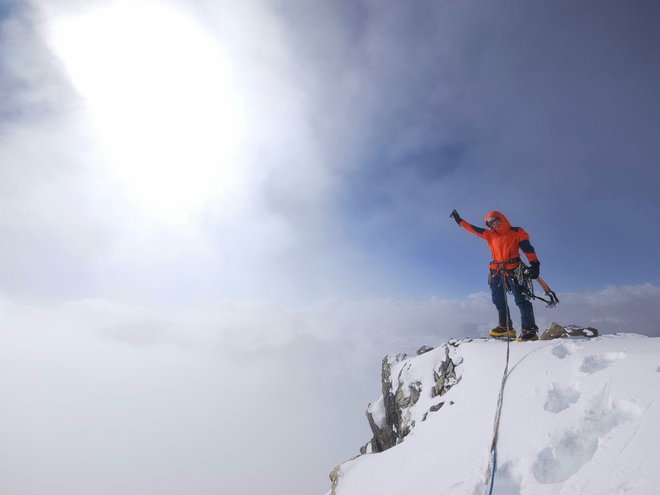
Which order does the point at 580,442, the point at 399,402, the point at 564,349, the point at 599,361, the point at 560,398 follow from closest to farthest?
1. the point at 580,442
2. the point at 560,398
3. the point at 599,361
4. the point at 564,349
5. the point at 399,402

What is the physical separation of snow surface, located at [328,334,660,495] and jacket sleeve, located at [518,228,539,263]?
2.60 meters

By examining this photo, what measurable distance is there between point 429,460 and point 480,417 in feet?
3.95

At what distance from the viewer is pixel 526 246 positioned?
8.90 metres

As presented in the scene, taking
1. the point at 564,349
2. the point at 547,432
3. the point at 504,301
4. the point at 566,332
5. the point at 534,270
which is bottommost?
the point at 547,432

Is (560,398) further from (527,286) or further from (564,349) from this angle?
(527,286)

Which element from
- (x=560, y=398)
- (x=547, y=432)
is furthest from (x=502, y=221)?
(x=547, y=432)

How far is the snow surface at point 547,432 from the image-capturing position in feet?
Result: 11.1

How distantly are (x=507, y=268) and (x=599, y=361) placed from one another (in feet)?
13.0

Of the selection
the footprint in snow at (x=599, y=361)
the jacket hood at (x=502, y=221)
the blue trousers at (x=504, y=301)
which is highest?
the jacket hood at (x=502, y=221)

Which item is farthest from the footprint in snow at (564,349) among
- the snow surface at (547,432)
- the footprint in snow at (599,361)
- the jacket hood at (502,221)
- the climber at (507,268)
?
the jacket hood at (502,221)

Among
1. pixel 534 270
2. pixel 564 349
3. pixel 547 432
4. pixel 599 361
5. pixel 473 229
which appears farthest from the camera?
pixel 473 229

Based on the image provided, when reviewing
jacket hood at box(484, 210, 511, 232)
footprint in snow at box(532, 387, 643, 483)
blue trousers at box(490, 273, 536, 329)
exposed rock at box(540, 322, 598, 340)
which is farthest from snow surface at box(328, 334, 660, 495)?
jacket hood at box(484, 210, 511, 232)

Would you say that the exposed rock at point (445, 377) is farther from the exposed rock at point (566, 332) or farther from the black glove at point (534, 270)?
the black glove at point (534, 270)

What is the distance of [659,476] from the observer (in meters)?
2.84
